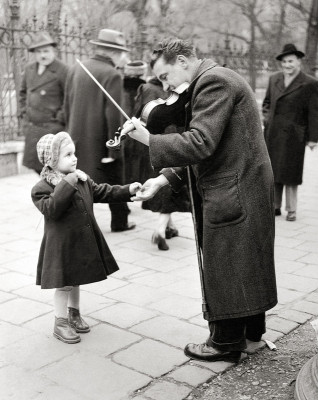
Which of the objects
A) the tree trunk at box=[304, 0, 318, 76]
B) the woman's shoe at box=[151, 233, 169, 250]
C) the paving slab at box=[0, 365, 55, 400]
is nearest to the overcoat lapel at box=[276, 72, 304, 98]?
the woman's shoe at box=[151, 233, 169, 250]

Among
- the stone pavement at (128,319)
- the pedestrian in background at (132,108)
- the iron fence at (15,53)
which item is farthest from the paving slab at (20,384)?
the iron fence at (15,53)

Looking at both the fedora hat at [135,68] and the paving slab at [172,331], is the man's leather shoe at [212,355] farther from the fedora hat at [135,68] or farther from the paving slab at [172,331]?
the fedora hat at [135,68]

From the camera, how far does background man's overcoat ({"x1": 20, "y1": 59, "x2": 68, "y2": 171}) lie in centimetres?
739

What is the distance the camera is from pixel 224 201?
3.47 meters

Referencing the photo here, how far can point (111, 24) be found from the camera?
16.8 metres

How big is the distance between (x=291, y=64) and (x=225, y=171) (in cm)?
423

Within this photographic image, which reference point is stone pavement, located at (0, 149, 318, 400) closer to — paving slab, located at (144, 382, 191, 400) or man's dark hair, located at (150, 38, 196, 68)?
paving slab, located at (144, 382, 191, 400)

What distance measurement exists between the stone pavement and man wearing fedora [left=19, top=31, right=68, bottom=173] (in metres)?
1.07

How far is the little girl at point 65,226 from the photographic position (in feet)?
12.5

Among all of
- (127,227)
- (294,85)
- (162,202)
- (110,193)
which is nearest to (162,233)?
(162,202)

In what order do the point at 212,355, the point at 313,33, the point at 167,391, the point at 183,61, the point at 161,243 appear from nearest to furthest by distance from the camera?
the point at 167,391 < the point at 183,61 < the point at 212,355 < the point at 161,243 < the point at 313,33

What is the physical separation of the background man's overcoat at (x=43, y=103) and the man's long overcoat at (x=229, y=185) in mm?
4083

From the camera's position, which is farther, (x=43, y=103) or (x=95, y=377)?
(x=43, y=103)

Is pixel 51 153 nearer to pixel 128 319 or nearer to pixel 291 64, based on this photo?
pixel 128 319
